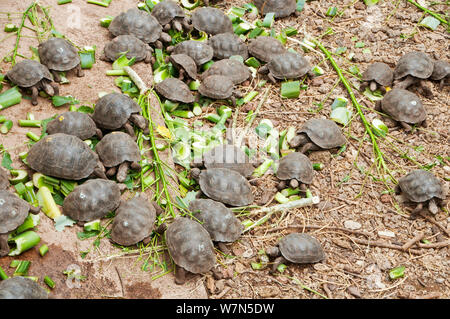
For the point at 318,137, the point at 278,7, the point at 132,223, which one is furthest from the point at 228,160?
the point at 278,7

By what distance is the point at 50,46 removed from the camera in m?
6.11

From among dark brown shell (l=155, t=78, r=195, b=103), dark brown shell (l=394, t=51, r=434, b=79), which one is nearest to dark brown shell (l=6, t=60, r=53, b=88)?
dark brown shell (l=155, t=78, r=195, b=103)

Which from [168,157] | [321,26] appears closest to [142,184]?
[168,157]

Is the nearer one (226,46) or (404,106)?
(404,106)

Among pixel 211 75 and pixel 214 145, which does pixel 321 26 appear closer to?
pixel 211 75

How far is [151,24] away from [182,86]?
145 centimetres

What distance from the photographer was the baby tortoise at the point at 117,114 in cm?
546

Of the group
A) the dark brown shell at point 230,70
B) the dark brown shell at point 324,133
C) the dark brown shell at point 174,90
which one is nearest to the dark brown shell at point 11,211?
the dark brown shell at point 174,90

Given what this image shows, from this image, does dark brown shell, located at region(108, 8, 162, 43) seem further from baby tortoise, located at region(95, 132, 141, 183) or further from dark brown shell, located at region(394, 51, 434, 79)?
dark brown shell, located at region(394, 51, 434, 79)

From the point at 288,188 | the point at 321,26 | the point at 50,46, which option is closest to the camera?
the point at 288,188

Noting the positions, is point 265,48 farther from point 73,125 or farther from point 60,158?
point 60,158

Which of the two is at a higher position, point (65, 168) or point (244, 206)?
point (65, 168)

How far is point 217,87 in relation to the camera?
20.1 ft

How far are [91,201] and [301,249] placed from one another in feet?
7.05
